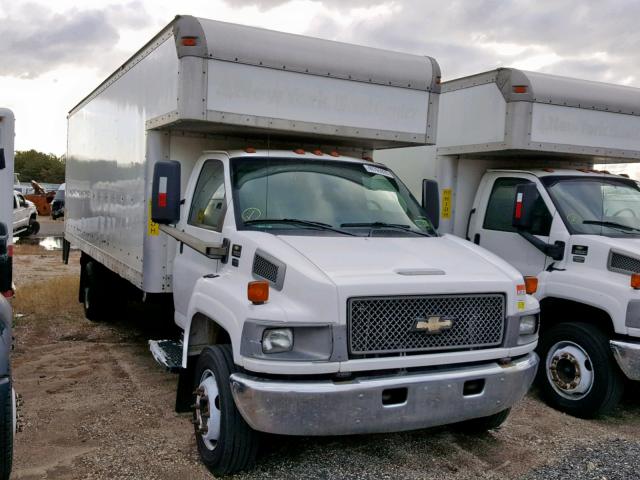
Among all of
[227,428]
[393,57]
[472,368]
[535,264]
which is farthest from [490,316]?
[393,57]

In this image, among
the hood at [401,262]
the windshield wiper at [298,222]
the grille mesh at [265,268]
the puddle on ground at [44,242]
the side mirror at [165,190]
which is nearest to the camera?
the hood at [401,262]

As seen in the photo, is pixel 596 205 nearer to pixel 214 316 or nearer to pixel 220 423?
pixel 214 316

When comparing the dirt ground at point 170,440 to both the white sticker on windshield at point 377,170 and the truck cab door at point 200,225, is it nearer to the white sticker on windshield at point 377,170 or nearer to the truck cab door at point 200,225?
the truck cab door at point 200,225

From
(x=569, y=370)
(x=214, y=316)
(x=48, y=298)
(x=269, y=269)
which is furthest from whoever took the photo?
(x=48, y=298)

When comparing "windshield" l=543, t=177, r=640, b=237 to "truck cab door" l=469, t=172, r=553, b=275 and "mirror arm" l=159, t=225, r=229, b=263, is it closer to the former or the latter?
"truck cab door" l=469, t=172, r=553, b=275

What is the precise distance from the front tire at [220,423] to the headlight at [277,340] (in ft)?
1.28

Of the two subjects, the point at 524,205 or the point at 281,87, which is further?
the point at 524,205

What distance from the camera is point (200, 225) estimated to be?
5.40 metres

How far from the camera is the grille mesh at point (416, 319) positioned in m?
3.86

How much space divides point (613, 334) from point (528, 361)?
1.70 metres

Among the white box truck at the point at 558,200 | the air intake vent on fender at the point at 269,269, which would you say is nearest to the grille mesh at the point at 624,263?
the white box truck at the point at 558,200

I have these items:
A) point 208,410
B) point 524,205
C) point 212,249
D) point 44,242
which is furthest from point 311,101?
point 44,242

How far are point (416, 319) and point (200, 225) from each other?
2186mm

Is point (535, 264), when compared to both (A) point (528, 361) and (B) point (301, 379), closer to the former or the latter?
(A) point (528, 361)
